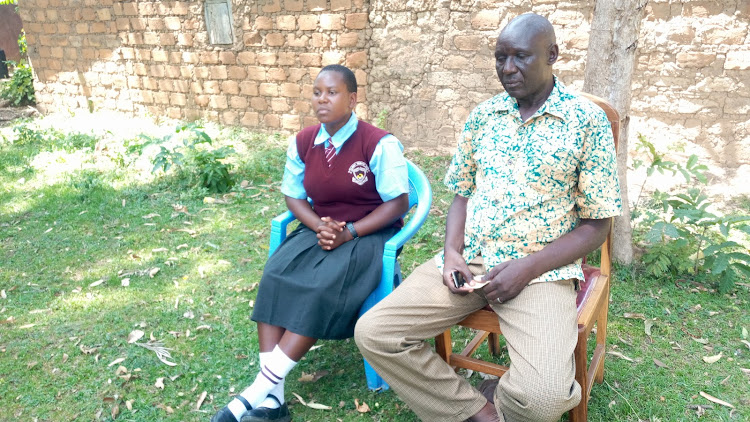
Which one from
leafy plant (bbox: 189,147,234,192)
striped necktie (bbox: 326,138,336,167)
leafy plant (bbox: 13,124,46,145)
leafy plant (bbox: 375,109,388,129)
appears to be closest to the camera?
striped necktie (bbox: 326,138,336,167)

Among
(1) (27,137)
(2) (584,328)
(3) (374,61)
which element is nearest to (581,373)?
(2) (584,328)

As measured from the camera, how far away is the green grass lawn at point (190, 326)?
9.32 ft

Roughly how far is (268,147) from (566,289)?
229 inches

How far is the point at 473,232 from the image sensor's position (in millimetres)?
2471

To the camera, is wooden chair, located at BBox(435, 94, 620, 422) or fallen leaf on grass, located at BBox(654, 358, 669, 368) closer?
wooden chair, located at BBox(435, 94, 620, 422)

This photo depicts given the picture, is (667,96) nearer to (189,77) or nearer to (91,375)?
(91,375)

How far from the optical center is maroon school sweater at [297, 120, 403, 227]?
2.87m

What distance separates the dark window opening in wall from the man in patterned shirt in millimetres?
6416

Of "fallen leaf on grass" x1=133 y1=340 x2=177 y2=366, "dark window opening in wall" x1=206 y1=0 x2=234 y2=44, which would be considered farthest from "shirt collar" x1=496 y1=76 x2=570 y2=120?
"dark window opening in wall" x1=206 y1=0 x2=234 y2=44

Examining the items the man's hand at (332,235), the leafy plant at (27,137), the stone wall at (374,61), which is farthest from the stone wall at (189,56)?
the man's hand at (332,235)

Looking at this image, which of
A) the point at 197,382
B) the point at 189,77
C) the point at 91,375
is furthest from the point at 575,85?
the point at 189,77

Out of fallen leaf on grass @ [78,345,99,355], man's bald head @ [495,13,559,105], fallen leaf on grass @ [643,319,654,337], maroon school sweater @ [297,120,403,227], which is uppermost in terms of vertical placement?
man's bald head @ [495,13,559,105]

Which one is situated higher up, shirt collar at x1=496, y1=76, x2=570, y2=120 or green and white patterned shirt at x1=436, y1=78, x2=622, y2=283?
shirt collar at x1=496, y1=76, x2=570, y2=120

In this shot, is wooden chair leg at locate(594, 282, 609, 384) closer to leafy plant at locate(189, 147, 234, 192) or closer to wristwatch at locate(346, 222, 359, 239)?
wristwatch at locate(346, 222, 359, 239)
